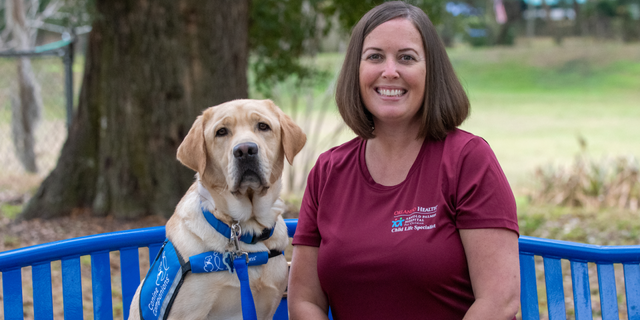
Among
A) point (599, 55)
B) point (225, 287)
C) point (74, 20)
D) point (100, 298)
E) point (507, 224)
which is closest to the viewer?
point (507, 224)

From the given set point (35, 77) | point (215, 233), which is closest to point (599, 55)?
point (35, 77)

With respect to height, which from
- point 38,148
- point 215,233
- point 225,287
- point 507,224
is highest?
point 507,224

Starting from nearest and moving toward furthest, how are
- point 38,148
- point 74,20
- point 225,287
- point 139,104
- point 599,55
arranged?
point 225,287, point 139,104, point 74,20, point 38,148, point 599,55

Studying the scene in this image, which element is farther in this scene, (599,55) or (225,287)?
(599,55)

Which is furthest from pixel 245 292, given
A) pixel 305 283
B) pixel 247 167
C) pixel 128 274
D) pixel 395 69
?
pixel 395 69

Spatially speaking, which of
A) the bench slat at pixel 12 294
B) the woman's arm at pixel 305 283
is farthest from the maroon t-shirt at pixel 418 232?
the bench slat at pixel 12 294

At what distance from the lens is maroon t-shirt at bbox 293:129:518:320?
1923 mm

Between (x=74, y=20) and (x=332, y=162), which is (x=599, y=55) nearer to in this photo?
(x=74, y=20)

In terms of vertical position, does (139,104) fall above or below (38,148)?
above

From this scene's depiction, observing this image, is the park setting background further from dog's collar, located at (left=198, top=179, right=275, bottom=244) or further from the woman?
dog's collar, located at (left=198, top=179, right=275, bottom=244)

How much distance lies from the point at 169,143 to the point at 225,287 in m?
3.26

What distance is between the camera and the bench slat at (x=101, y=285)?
2.61m

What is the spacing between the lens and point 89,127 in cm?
572

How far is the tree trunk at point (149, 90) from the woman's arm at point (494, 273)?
3852 mm
